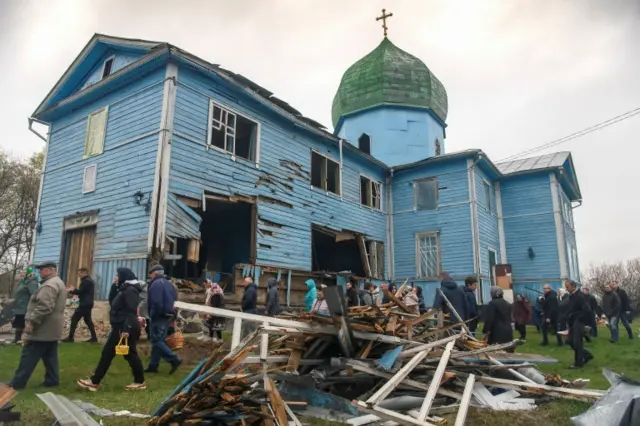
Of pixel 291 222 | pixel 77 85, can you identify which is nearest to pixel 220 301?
pixel 291 222

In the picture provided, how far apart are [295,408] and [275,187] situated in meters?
9.29

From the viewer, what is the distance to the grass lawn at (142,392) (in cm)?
433

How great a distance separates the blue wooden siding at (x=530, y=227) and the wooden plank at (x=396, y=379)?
16961 mm

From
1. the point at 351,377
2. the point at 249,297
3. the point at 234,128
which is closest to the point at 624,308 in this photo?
the point at 249,297

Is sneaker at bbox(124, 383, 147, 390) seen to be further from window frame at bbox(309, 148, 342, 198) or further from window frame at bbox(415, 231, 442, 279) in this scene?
window frame at bbox(415, 231, 442, 279)

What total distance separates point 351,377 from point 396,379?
2.16ft

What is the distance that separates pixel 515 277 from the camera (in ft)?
66.2

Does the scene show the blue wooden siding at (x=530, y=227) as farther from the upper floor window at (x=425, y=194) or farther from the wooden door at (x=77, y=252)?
the wooden door at (x=77, y=252)

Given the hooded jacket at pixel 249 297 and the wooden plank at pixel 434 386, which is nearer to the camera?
the wooden plank at pixel 434 386

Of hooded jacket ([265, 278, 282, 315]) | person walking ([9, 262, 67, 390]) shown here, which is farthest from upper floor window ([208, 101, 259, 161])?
person walking ([9, 262, 67, 390])

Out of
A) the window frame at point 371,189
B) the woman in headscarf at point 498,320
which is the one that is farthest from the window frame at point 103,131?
the woman in headscarf at point 498,320

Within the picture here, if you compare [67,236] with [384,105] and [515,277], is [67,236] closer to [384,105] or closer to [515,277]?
[384,105]

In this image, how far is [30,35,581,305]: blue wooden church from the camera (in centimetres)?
1101

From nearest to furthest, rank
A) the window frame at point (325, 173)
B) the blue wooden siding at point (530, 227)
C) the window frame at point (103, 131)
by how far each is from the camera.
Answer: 1. the window frame at point (103, 131)
2. the window frame at point (325, 173)
3. the blue wooden siding at point (530, 227)
